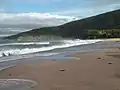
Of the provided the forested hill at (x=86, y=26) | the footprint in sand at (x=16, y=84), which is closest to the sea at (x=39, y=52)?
the footprint in sand at (x=16, y=84)

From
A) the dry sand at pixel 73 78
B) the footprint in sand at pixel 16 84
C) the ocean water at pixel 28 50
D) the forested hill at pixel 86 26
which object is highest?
the forested hill at pixel 86 26

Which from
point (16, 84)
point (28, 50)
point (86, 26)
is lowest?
point (28, 50)

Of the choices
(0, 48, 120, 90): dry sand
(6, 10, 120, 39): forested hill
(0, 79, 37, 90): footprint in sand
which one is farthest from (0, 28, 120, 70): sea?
(6, 10, 120, 39): forested hill

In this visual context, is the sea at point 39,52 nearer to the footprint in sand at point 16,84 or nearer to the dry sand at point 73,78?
the dry sand at point 73,78

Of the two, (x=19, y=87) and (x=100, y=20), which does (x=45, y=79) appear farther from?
(x=100, y=20)

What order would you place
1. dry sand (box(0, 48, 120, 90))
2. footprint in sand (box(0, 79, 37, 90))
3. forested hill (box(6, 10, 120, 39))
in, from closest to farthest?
dry sand (box(0, 48, 120, 90))
footprint in sand (box(0, 79, 37, 90))
forested hill (box(6, 10, 120, 39))

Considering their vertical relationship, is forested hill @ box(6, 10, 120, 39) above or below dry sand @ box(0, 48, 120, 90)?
above

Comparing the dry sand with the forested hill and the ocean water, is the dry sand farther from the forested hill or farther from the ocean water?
the forested hill

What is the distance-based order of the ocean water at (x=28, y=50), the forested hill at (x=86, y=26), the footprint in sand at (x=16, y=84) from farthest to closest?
the forested hill at (x=86, y=26)
the ocean water at (x=28, y=50)
the footprint in sand at (x=16, y=84)

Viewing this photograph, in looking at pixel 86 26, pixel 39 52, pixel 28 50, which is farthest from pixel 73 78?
pixel 86 26

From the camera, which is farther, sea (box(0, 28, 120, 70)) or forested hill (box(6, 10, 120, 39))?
forested hill (box(6, 10, 120, 39))

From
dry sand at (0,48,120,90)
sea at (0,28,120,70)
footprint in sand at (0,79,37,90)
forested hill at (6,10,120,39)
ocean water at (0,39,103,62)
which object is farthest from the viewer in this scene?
forested hill at (6,10,120,39)

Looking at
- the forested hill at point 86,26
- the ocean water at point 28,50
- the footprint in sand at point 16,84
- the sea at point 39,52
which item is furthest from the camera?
the forested hill at point 86,26

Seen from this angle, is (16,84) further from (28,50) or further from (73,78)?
(28,50)
